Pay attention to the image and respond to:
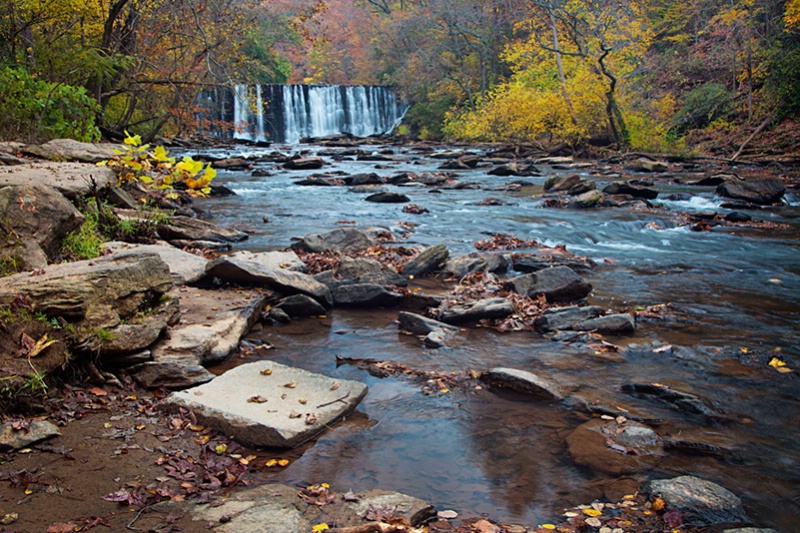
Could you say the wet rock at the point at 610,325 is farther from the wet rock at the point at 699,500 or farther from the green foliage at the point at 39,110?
the green foliage at the point at 39,110

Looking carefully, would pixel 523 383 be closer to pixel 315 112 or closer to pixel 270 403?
pixel 270 403

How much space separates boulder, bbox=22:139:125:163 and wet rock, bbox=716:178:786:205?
13693 mm

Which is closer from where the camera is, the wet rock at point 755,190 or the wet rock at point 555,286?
the wet rock at point 555,286

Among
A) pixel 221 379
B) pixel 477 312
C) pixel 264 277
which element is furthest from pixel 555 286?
pixel 221 379

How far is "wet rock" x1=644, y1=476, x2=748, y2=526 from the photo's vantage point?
11.1 feet

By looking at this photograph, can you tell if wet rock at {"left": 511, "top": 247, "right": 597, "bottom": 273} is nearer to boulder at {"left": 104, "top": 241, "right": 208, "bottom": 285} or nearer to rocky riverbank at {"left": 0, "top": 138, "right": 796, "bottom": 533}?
rocky riverbank at {"left": 0, "top": 138, "right": 796, "bottom": 533}

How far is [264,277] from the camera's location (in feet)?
22.6

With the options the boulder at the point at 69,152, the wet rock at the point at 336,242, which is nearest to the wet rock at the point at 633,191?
the wet rock at the point at 336,242

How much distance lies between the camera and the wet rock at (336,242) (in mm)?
9656

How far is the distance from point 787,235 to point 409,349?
9.14 meters

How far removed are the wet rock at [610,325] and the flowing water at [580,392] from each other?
0.41 feet

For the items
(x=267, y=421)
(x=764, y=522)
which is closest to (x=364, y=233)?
Answer: (x=267, y=421)

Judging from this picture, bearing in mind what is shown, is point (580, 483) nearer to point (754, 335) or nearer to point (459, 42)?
point (754, 335)

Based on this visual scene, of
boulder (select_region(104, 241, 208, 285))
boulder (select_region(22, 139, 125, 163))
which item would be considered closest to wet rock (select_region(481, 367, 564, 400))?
boulder (select_region(104, 241, 208, 285))
